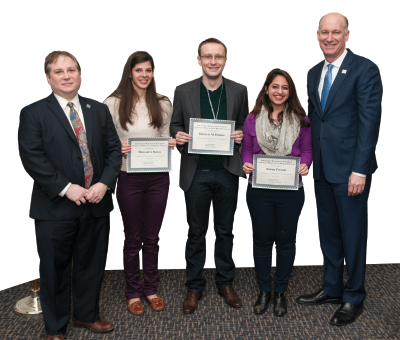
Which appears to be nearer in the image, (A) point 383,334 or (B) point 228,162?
(A) point 383,334

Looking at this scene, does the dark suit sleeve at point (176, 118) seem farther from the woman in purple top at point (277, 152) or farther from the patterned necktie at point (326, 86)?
the patterned necktie at point (326, 86)

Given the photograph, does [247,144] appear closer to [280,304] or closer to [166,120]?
[166,120]

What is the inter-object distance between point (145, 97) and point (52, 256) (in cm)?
131

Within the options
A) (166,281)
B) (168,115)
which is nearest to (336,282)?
(166,281)

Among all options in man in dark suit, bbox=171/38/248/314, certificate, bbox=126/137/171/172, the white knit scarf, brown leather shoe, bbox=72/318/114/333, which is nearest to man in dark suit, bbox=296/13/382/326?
the white knit scarf

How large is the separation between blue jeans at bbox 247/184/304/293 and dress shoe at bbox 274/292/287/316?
4 centimetres

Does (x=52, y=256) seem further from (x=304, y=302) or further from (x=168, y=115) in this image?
(x=304, y=302)

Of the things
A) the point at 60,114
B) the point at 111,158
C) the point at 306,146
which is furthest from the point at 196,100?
the point at 60,114

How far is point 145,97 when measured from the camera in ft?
11.0

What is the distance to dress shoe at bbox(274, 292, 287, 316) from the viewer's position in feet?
11.3

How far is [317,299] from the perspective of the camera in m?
3.65

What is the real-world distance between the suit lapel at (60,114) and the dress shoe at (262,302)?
1.85m

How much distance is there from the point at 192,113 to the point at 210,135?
0.23m

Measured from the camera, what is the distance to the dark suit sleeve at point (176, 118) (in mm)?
3441
